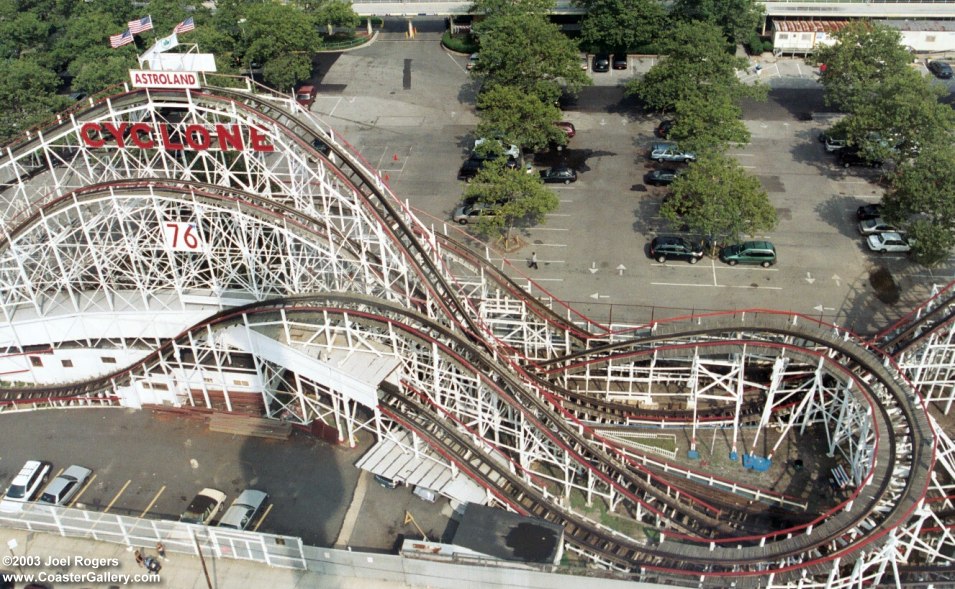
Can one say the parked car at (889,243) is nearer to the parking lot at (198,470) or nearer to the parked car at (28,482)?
the parking lot at (198,470)

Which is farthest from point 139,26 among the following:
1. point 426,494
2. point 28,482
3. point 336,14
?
point 426,494

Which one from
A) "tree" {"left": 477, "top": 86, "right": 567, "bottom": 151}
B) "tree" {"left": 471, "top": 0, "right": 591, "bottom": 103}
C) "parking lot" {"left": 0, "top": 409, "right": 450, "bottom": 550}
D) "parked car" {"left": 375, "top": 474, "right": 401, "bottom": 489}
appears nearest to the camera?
"parking lot" {"left": 0, "top": 409, "right": 450, "bottom": 550}

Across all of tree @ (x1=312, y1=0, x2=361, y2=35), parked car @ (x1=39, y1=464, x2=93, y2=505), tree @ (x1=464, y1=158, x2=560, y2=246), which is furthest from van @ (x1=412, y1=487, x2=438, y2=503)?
tree @ (x1=312, y1=0, x2=361, y2=35)

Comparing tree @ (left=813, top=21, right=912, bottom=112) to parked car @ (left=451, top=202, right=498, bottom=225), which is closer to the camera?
parked car @ (left=451, top=202, right=498, bottom=225)

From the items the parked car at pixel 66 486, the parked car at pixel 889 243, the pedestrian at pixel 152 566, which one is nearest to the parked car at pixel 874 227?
the parked car at pixel 889 243

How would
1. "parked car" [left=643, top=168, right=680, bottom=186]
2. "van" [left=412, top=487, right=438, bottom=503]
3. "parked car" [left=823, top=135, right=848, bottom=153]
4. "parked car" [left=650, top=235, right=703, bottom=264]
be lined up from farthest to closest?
"parked car" [left=823, top=135, right=848, bottom=153] → "parked car" [left=643, top=168, right=680, bottom=186] → "parked car" [left=650, top=235, right=703, bottom=264] → "van" [left=412, top=487, right=438, bottom=503]

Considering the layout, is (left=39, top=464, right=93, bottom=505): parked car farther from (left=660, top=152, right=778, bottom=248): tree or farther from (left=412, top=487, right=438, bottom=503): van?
(left=660, top=152, right=778, bottom=248): tree
